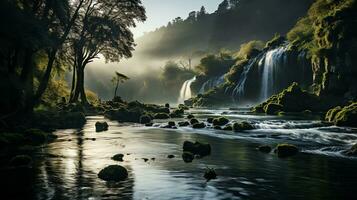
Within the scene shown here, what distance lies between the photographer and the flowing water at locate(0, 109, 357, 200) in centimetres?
1262

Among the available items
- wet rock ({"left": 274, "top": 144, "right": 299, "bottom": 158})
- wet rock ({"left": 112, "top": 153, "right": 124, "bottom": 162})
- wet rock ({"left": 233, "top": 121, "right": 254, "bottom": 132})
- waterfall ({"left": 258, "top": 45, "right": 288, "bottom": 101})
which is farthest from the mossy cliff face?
wet rock ({"left": 112, "top": 153, "right": 124, "bottom": 162})

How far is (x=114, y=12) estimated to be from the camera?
5853 centimetres

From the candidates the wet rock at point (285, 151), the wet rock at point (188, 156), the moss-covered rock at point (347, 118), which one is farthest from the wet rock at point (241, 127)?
the wet rock at point (188, 156)

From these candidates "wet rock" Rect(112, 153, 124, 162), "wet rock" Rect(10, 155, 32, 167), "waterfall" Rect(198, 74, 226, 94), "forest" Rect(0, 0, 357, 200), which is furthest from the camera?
"waterfall" Rect(198, 74, 226, 94)

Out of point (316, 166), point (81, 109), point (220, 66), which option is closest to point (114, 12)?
point (81, 109)

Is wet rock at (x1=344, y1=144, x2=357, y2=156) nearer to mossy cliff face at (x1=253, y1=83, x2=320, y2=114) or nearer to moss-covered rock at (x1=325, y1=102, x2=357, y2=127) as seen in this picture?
moss-covered rock at (x1=325, y1=102, x2=357, y2=127)

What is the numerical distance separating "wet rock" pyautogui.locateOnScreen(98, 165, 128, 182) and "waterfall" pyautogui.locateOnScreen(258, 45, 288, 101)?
62864 mm

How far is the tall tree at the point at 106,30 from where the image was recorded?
2130 inches

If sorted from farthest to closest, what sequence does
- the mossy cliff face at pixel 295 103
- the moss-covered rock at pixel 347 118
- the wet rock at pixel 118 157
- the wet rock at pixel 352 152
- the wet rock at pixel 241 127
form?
1. the mossy cliff face at pixel 295 103
2. the moss-covered rock at pixel 347 118
3. the wet rock at pixel 241 127
4. the wet rock at pixel 352 152
5. the wet rock at pixel 118 157

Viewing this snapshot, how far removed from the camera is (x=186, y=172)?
15703mm

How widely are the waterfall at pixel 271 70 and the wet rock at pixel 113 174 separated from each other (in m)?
62.9

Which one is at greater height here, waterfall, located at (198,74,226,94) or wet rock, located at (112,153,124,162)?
waterfall, located at (198,74,226,94)

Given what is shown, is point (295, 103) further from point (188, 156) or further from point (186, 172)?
point (186, 172)

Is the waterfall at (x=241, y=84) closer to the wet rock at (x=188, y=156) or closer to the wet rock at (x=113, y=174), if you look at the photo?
the wet rock at (x=188, y=156)
